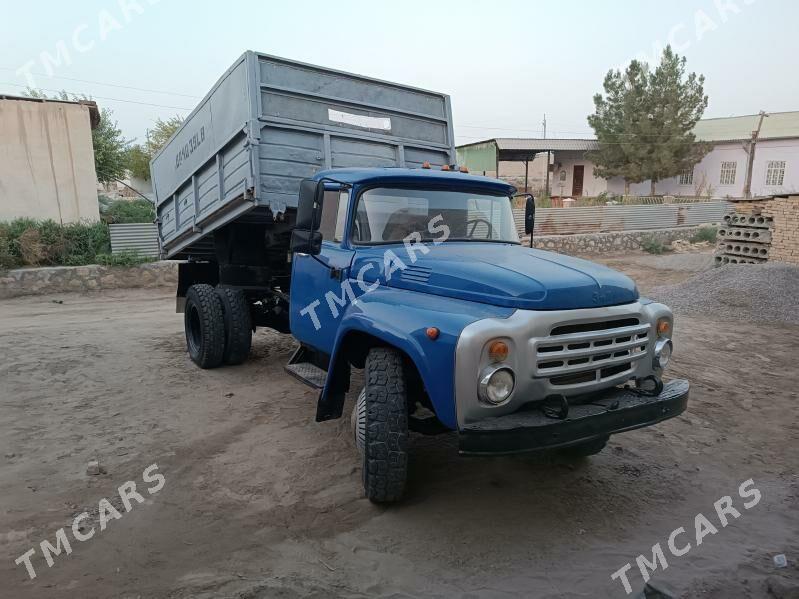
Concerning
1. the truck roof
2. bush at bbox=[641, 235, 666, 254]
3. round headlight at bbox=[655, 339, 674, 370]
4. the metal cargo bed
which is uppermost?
the metal cargo bed

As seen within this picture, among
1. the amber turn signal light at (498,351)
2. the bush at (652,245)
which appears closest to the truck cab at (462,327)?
the amber turn signal light at (498,351)

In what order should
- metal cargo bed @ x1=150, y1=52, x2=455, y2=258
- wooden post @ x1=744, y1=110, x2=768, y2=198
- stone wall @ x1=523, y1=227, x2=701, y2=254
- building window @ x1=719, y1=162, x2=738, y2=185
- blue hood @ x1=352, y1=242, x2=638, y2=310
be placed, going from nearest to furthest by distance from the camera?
blue hood @ x1=352, y1=242, x2=638, y2=310, metal cargo bed @ x1=150, y1=52, x2=455, y2=258, stone wall @ x1=523, y1=227, x2=701, y2=254, wooden post @ x1=744, y1=110, x2=768, y2=198, building window @ x1=719, y1=162, x2=738, y2=185

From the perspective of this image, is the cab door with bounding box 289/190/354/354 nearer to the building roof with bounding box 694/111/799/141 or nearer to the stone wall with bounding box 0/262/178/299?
the stone wall with bounding box 0/262/178/299

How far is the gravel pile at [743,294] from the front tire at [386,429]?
7.55 metres

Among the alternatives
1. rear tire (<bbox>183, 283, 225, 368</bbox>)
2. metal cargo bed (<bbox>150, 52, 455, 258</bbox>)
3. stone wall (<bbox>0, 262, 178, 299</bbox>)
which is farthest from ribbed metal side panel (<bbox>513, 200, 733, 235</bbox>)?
rear tire (<bbox>183, 283, 225, 368</bbox>)

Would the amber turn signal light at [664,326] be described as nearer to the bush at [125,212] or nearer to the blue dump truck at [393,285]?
the blue dump truck at [393,285]

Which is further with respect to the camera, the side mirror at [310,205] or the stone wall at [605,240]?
the stone wall at [605,240]

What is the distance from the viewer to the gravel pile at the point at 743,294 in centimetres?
877

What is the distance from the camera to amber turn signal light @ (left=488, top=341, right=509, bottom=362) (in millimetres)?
2674

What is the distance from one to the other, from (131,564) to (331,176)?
2.69m

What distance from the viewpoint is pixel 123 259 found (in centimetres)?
1205

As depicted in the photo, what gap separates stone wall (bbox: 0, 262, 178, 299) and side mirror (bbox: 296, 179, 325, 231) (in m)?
9.53

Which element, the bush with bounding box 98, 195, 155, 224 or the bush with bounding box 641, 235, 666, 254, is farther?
the bush with bounding box 641, 235, 666, 254

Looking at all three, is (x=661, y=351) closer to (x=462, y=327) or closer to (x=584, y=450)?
(x=584, y=450)
